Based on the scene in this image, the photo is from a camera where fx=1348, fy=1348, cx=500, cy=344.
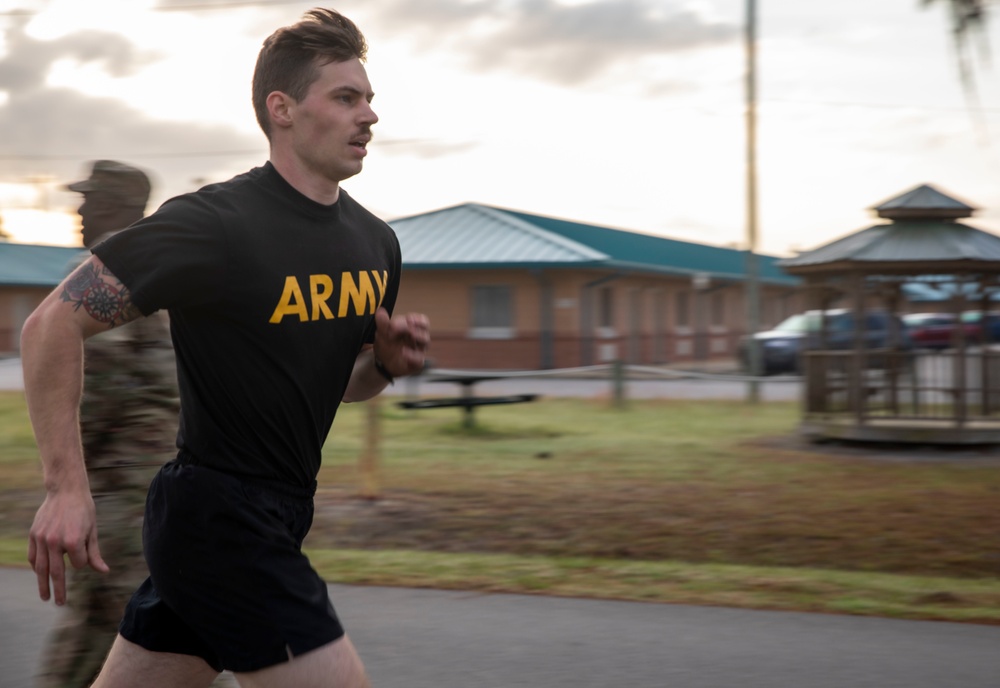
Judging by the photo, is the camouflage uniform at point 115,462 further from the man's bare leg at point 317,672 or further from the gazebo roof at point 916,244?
the gazebo roof at point 916,244

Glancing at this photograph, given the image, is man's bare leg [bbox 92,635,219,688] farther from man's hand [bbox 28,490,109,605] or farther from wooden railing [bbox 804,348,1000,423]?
wooden railing [bbox 804,348,1000,423]

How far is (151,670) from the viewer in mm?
2938

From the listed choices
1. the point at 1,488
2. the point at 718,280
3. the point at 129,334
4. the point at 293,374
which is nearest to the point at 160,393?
the point at 129,334

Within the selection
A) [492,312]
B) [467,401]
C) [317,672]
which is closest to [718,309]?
[492,312]

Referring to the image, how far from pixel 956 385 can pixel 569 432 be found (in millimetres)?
4820

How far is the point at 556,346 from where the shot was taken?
35938 mm

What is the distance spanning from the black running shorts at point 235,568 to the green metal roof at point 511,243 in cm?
3077

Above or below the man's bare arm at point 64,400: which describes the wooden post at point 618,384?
below

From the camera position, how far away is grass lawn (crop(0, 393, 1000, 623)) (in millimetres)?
7418

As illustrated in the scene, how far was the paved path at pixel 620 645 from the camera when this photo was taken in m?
5.35

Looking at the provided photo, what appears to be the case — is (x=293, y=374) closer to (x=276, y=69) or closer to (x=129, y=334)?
(x=276, y=69)

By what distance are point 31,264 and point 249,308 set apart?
5473 cm

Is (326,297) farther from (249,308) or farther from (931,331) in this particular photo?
(931,331)

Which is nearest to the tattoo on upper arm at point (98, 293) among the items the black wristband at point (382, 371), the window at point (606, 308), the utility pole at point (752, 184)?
the black wristband at point (382, 371)
